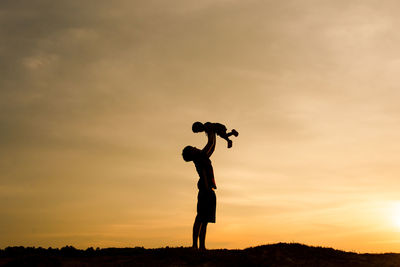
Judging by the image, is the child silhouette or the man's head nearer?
the man's head

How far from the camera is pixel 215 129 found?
1645 centimetres

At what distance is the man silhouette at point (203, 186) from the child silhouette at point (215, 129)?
108 mm

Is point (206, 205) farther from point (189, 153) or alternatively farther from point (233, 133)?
point (233, 133)

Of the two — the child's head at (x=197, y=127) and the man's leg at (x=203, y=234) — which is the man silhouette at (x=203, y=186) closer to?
the man's leg at (x=203, y=234)

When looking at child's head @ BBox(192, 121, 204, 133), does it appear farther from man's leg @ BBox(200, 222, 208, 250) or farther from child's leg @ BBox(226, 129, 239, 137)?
man's leg @ BBox(200, 222, 208, 250)

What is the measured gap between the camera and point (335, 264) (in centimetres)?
1441

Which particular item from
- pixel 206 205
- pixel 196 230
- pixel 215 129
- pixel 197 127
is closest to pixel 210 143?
pixel 215 129

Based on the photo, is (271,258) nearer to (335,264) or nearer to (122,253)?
(335,264)

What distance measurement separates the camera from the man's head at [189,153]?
52.2 feet

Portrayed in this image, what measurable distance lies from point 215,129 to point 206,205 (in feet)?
8.76

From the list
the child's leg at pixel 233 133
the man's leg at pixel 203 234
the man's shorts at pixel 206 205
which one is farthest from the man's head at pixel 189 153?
the man's leg at pixel 203 234

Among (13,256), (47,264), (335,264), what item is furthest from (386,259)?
(13,256)

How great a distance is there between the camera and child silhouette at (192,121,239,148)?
1638 centimetres

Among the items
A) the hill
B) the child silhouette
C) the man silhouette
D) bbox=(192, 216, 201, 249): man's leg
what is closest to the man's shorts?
the man silhouette
